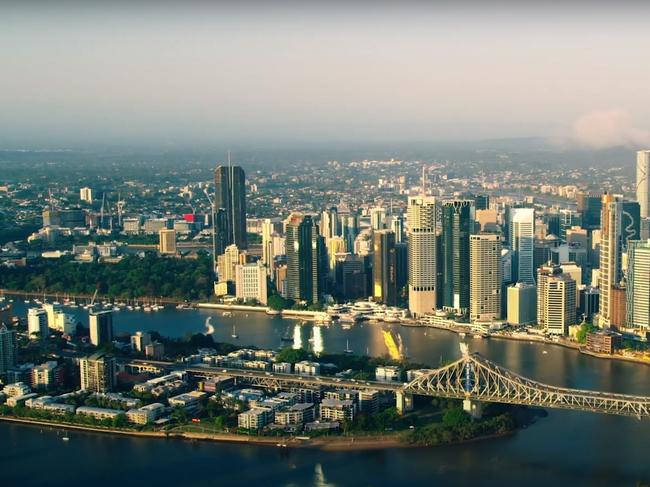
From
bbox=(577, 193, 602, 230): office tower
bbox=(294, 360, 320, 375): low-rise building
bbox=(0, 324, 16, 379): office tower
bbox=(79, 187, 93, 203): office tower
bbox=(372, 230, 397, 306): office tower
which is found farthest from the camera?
bbox=(79, 187, 93, 203): office tower

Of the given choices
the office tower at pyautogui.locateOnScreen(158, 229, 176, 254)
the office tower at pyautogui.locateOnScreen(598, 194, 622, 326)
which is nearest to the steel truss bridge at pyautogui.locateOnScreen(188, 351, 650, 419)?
the office tower at pyautogui.locateOnScreen(598, 194, 622, 326)

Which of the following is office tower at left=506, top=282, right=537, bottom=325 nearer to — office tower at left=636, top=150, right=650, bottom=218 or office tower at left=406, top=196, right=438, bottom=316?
office tower at left=406, top=196, right=438, bottom=316

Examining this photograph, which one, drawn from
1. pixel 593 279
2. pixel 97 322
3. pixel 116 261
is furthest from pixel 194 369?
pixel 116 261

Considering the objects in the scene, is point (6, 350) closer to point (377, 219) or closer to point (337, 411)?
point (337, 411)

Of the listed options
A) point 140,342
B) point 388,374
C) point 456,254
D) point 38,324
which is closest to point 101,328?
point 140,342

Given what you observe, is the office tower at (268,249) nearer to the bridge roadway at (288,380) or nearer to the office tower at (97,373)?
the bridge roadway at (288,380)
